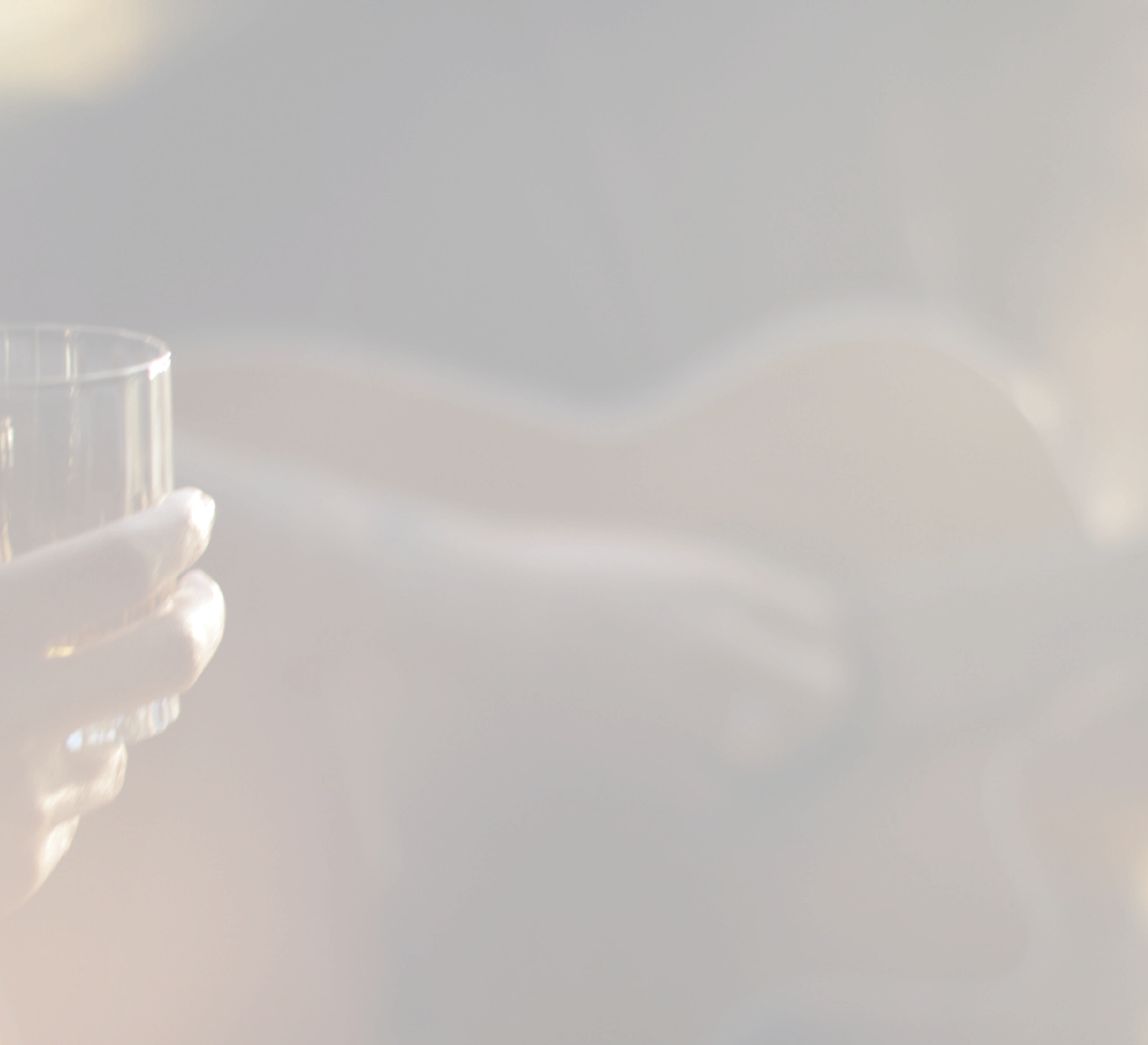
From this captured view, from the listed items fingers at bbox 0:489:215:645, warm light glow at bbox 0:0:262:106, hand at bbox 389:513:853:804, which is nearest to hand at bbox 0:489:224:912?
fingers at bbox 0:489:215:645

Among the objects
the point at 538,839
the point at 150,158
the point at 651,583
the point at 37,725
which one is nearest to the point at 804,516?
the point at 651,583

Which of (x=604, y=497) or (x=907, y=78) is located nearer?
(x=604, y=497)

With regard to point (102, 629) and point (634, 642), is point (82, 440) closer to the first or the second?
point (102, 629)

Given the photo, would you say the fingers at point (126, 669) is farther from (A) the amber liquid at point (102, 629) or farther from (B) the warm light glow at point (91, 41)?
(B) the warm light glow at point (91, 41)

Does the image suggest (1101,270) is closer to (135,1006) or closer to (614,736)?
(614,736)

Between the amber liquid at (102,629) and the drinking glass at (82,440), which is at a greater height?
the drinking glass at (82,440)

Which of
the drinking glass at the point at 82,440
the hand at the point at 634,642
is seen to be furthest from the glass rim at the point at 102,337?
the hand at the point at 634,642

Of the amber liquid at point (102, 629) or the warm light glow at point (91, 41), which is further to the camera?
the warm light glow at point (91, 41)
